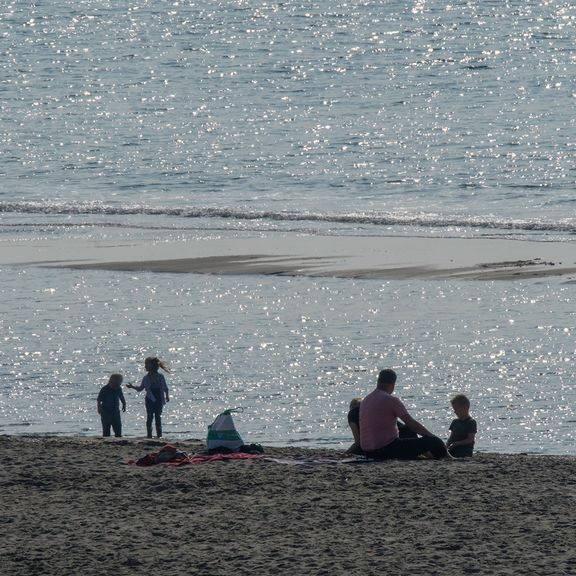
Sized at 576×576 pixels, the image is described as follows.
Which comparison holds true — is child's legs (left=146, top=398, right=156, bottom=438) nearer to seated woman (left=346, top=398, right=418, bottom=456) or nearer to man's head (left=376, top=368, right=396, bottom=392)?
seated woman (left=346, top=398, right=418, bottom=456)

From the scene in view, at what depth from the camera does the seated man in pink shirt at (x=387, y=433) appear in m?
12.7

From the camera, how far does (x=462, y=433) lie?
1323cm

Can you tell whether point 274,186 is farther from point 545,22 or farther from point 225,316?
point 545,22

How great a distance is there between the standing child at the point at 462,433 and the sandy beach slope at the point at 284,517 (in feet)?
0.78

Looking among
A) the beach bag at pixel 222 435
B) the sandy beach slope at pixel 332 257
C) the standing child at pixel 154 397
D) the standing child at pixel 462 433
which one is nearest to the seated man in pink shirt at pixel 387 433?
the standing child at pixel 462 433

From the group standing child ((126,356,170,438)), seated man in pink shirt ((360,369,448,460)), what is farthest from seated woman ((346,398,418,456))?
standing child ((126,356,170,438))

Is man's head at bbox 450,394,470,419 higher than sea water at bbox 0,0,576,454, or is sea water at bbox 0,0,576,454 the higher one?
sea water at bbox 0,0,576,454

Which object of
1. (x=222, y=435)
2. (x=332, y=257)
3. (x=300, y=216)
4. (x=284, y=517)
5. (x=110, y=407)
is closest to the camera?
(x=284, y=517)

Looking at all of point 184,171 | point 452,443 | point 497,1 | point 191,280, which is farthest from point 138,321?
point 497,1

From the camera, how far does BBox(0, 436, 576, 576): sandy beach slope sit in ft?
31.0

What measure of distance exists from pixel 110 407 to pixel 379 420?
3680 mm

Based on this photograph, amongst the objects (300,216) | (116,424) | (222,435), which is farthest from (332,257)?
(222,435)

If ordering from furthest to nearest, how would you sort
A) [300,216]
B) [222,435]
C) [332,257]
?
A: [300,216]
[332,257]
[222,435]

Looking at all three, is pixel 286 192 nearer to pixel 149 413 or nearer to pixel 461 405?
pixel 149 413
